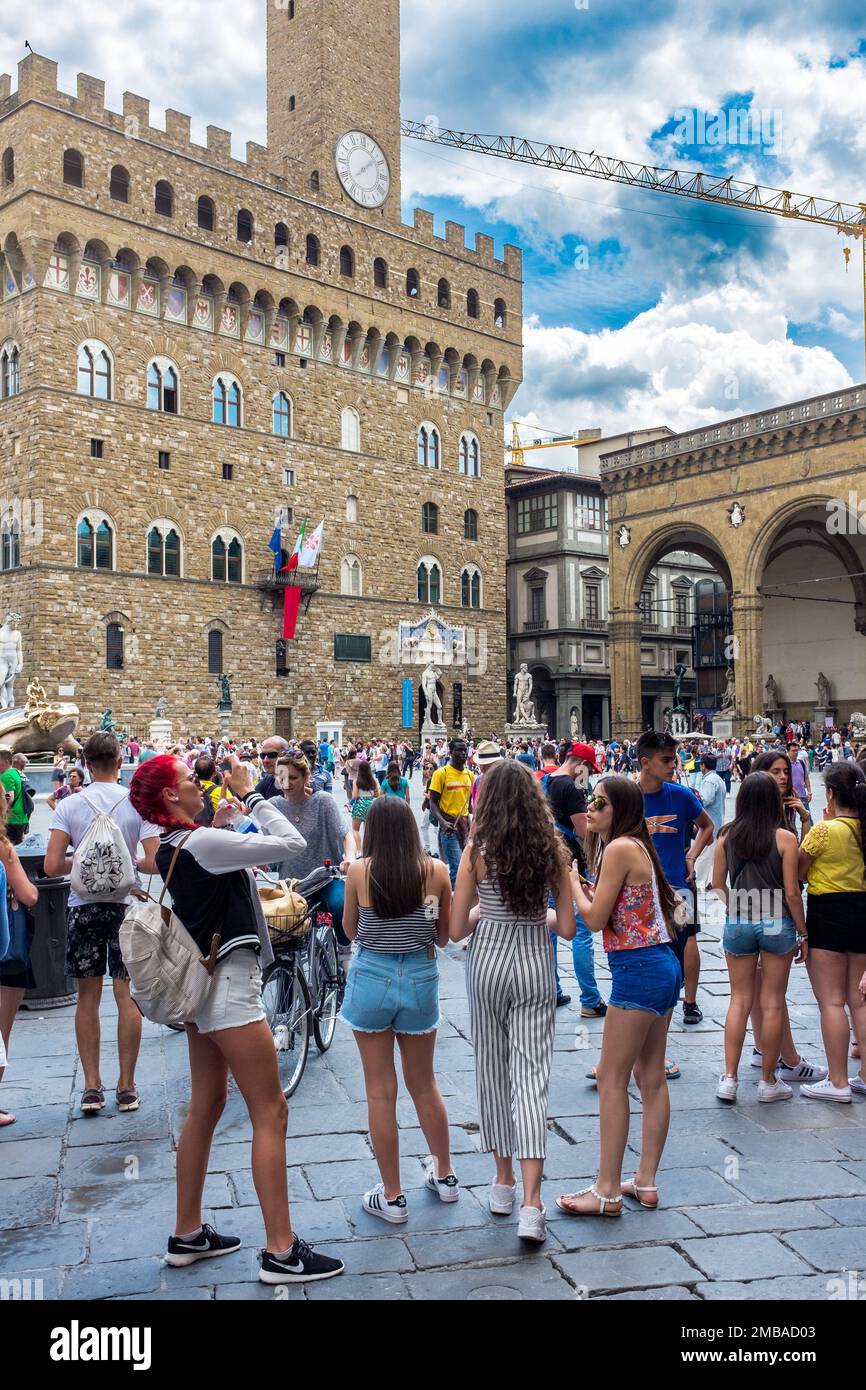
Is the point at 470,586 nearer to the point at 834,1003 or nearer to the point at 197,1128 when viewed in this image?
the point at 834,1003

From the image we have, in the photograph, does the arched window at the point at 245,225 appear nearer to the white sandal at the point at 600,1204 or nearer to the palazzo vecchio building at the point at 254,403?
the palazzo vecchio building at the point at 254,403

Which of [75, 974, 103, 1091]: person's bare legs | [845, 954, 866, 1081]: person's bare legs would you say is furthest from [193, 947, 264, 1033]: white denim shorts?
[845, 954, 866, 1081]: person's bare legs

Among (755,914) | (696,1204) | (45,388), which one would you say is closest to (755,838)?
(755,914)

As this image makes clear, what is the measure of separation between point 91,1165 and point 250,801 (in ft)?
5.43

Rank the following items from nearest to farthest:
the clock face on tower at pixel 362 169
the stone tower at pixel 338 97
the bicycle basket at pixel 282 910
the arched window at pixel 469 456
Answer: the bicycle basket at pixel 282 910, the stone tower at pixel 338 97, the clock face on tower at pixel 362 169, the arched window at pixel 469 456

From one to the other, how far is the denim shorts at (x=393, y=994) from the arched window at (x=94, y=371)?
→ 1186 inches

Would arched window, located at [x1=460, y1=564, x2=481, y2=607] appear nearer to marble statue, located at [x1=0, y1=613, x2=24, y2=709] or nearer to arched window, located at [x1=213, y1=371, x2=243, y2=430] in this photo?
arched window, located at [x1=213, y1=371, x2=243, y2=430]

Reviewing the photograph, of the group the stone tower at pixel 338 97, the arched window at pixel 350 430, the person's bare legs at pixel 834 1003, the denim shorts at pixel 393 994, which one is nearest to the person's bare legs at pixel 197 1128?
the denim shorts at pixel 393 994

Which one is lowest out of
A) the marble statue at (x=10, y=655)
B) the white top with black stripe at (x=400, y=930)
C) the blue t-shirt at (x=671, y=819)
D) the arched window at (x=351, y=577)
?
the white top with black stripe at (x=400, y=930)

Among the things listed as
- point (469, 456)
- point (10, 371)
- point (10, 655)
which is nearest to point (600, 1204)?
point (10, 655)

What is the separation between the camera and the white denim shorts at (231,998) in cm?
346

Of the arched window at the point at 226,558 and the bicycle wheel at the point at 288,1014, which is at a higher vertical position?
the arched window at the point at 226,558

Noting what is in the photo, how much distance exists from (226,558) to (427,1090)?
32.0m

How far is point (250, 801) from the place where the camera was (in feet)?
13.8
